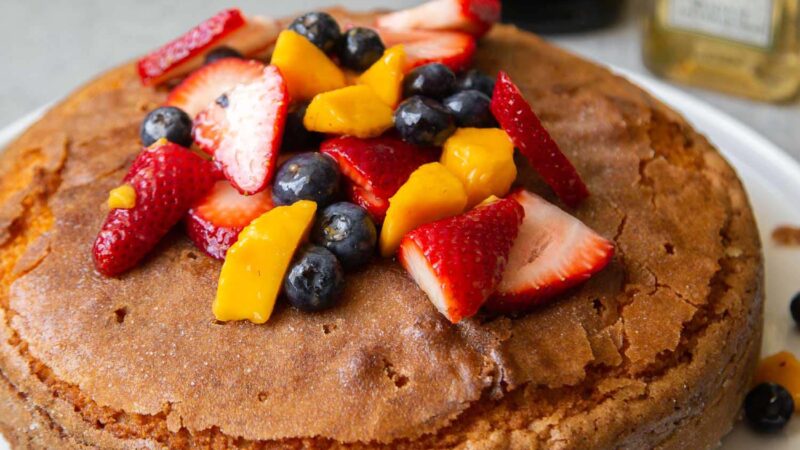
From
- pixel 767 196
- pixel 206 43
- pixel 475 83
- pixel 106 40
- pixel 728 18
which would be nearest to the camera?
pixel 475 83

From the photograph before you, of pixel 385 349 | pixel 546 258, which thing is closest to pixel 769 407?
pixel 546 258

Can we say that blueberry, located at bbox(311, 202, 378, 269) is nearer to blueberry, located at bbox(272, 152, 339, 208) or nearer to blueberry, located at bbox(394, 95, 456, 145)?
blueberry, located at bbox(272, 152, 339, 208)

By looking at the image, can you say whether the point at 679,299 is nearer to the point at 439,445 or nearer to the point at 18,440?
the point at 439,445

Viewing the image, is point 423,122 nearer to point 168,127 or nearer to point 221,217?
point 221,217

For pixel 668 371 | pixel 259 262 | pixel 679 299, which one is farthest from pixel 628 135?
pixel 259 262

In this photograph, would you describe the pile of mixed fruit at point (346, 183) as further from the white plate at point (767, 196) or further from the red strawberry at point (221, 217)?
the white plate at point (767, 196)

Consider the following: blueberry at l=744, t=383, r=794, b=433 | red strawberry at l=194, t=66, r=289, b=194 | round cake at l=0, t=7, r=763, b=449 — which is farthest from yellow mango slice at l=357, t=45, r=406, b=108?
blueberry at l=744, t=383, r=794, b=433
